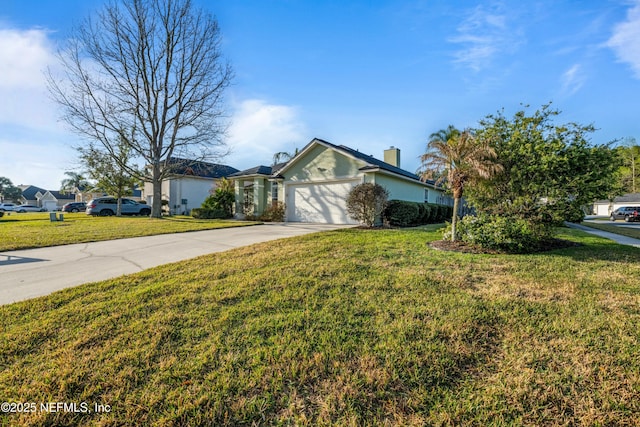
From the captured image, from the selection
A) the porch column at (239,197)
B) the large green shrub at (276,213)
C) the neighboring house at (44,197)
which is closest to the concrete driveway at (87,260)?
the large green shrub at (276,213)

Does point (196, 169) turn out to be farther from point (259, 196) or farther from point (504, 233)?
point (504, 233)

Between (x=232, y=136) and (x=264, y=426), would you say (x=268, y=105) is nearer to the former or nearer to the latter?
(x=232, y=136)

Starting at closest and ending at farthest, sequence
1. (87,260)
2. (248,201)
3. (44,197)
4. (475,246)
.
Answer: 1. (87,260)
2. (475,246)
3. (248,201)
4. (44,197)

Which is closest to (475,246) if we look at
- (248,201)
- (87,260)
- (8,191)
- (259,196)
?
(87,260)

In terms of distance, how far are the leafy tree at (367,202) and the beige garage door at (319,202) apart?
2.01m

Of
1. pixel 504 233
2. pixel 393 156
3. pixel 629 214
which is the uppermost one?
pixel 393 156

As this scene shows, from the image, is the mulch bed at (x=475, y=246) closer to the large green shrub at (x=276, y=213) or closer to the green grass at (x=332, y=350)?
the green grass at (x=332, y=350)

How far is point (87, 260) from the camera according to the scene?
6312 mm

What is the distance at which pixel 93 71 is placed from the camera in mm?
18594

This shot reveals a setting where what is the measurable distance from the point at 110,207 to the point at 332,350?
27673 mm

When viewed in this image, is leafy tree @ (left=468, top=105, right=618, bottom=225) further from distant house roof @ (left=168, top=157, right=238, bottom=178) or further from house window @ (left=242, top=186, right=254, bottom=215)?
distant house roof @ (left=168, top=157, right=238, bottom=178)

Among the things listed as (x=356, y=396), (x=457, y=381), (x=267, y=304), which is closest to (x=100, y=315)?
(x=267, y=304)

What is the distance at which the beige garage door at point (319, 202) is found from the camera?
47.0 ft

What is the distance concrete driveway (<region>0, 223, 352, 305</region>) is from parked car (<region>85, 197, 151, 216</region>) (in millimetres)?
18078
